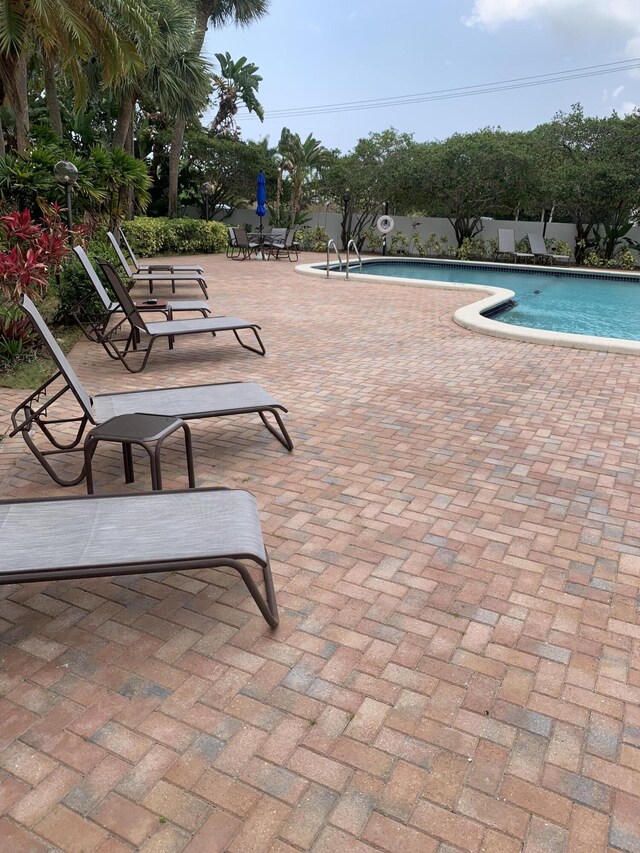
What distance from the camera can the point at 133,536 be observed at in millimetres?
2541

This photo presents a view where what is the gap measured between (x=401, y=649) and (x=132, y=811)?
114cm

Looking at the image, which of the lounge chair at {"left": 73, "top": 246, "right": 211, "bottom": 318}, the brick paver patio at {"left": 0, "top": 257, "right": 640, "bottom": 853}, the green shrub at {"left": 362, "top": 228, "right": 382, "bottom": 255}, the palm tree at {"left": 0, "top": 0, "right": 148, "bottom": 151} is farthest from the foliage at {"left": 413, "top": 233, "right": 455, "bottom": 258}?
the brick paver patio at {"left": 0, "top": 257, "right": 640, "bottom": 853}

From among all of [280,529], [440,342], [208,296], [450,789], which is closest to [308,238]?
[208,296]

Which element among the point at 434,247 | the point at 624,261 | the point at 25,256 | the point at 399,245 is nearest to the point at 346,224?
the point at 399,245

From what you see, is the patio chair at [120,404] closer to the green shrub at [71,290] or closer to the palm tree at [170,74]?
the green shrub at [71,290]

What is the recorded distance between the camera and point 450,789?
6.28 feet

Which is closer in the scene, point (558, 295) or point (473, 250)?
point (558, 295)

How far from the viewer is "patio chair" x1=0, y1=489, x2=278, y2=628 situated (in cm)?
233

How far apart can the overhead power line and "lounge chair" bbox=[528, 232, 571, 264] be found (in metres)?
44.4

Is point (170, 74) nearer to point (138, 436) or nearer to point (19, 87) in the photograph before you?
point (19, 87)

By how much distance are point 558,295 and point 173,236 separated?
11.5 metres

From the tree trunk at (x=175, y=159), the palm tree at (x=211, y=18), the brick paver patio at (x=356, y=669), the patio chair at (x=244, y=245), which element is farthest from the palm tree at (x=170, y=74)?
the brick paver patio at (x=356, y=669)

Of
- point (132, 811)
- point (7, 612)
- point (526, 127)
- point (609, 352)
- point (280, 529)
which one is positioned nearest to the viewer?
point (132, 811)

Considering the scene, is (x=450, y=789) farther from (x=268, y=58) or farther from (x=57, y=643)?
(x=268, y=58)
